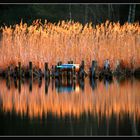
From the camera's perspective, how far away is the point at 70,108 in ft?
44.9

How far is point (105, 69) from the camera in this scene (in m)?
20.8

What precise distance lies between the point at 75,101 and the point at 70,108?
903 millimetres

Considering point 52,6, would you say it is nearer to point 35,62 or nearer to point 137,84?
point 35,62

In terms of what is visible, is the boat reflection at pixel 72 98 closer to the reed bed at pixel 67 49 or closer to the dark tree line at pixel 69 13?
the reed bed at pixel 67 49

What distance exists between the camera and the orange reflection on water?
43.8ft

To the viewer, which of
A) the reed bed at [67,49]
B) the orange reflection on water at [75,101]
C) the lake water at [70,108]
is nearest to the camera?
the lake water at [70,108]

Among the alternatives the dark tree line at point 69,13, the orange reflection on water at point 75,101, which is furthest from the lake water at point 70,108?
the dark tree line at point 69,13

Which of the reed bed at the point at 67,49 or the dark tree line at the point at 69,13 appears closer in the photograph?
the reed bed at the point at 67,49

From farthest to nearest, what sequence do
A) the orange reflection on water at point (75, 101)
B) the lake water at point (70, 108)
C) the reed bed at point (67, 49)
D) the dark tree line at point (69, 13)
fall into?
the dark tree line at point (69, 13) < the reed bed at point (67, 49) < the orange reflection on water at point (75, 101) < the lake water at point (70, 108)

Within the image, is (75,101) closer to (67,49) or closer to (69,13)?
(67,49)

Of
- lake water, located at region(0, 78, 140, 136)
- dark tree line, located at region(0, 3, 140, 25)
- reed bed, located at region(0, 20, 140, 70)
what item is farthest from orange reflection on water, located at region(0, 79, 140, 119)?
dark tree line, located at region(0, 3, 140, 25)

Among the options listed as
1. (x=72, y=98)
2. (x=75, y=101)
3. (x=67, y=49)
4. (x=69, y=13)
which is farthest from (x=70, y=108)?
(x=69, y=13)

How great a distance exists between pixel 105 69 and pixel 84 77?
2.33ft

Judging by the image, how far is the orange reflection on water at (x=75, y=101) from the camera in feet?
43.8
